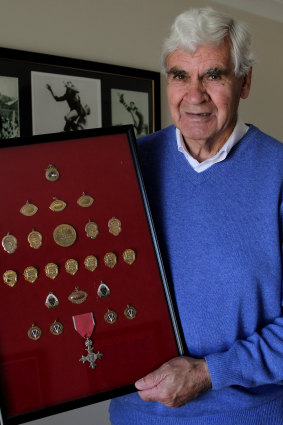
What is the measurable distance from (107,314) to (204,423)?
0.36 meters

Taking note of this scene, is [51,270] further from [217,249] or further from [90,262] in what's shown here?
[217,249]

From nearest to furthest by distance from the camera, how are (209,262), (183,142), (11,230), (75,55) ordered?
(11,230)
(209,262)
(183,142)
(75,55)

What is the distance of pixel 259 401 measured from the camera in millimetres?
1143

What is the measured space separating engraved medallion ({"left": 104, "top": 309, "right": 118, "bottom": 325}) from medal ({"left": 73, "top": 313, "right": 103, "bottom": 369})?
0.11 feet

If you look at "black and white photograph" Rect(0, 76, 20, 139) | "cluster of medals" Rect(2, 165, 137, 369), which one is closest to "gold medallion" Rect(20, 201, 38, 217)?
"cluster of medals" Rect(2, 165, 137, 369)

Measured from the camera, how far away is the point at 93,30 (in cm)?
244

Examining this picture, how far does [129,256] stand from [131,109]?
1.67 metres

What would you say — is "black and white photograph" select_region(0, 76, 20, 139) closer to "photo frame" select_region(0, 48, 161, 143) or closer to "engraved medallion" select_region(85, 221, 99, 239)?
"photo frame" select_region(0, 48, 161, 143)

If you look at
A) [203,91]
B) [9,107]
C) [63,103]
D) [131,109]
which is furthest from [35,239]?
[131,109]

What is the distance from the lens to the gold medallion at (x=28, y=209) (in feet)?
3.28

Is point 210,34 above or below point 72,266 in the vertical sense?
above

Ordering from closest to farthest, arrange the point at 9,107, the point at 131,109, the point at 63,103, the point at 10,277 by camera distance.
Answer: the point at 10,277, the point at 9,107, the point at 63,103, the point at 131,109

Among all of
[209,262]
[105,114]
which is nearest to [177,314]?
[209,262]

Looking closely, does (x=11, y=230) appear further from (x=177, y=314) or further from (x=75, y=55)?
(x=75, y=55)
